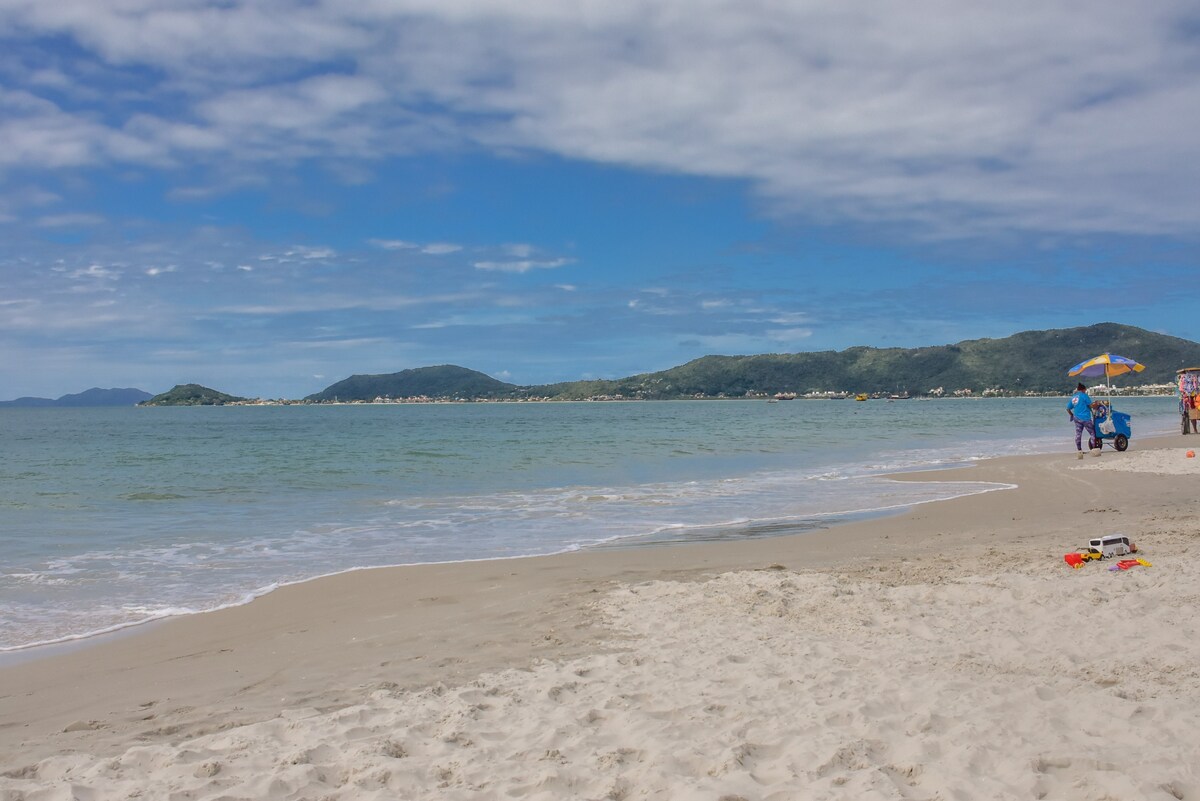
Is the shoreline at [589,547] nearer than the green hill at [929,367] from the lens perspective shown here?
Yes

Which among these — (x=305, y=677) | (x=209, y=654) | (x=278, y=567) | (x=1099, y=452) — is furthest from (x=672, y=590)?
(x=1099, y=452)

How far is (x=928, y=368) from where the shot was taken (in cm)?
15962

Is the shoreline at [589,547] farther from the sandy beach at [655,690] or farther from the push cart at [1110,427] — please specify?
the push cart at [1110,427]

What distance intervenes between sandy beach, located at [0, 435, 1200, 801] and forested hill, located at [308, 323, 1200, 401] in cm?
13156

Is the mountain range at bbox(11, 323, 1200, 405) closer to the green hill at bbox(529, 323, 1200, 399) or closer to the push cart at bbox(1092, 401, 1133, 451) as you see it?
the green hill at bbox(529, 323, 1200, 399)

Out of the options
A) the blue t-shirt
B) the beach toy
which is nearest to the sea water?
the blue t-shirt

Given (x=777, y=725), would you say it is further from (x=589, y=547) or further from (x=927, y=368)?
(x=927, y=368)

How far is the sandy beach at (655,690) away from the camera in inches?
162

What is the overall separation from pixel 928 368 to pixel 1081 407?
144 metres

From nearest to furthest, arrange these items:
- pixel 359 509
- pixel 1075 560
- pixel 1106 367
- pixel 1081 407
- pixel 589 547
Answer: pixel 1075 560
pixel 589 547
pixel 359 509
pixel 1081 407
pixel 1106 367

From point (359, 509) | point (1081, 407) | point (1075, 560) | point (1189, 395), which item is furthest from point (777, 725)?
point (1189, 395)

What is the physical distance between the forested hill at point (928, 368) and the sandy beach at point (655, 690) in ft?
432

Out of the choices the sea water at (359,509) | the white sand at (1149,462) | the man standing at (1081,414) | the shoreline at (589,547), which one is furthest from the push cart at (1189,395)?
the shoreline at (589,547)

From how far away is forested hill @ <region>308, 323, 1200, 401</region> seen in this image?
5017 inches
